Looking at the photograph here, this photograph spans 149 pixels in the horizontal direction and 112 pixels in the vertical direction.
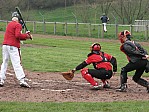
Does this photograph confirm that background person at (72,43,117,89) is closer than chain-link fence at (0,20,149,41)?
Yes

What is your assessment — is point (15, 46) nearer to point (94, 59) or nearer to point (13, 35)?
point (13, 35)

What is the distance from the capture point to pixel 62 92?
368 inches

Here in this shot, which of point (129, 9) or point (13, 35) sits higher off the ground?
point (129, 9)

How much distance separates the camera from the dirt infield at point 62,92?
335 inches

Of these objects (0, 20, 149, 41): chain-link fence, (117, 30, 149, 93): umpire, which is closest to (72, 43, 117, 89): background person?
(117, 30, 149, 93): umpire

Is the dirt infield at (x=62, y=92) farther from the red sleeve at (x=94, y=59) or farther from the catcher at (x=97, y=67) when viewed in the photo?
the red sleeve at (x=94, y=59)

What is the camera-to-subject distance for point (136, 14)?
4394cm

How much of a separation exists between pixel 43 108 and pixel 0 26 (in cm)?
3683

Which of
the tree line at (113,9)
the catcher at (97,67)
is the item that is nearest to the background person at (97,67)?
the catcher at (97,67)

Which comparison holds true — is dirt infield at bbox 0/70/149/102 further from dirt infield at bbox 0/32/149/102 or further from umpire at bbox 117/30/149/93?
umpire at bbox 117/30/149/93

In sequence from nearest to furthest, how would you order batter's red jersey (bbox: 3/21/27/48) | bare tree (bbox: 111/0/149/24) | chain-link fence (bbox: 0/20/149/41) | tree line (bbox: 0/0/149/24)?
batter's red jersey (bbox: 3/21/27/48) < chain-link fence (bbox: 0/20/149/41) < bare tree (bbox: 111/0/149/24) < tree line (bbox: 0/0/149/24)

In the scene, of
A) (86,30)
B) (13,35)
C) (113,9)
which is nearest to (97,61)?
(13,35)

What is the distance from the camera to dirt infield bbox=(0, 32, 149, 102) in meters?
8.52

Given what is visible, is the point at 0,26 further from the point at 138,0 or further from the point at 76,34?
the point at 138,0
